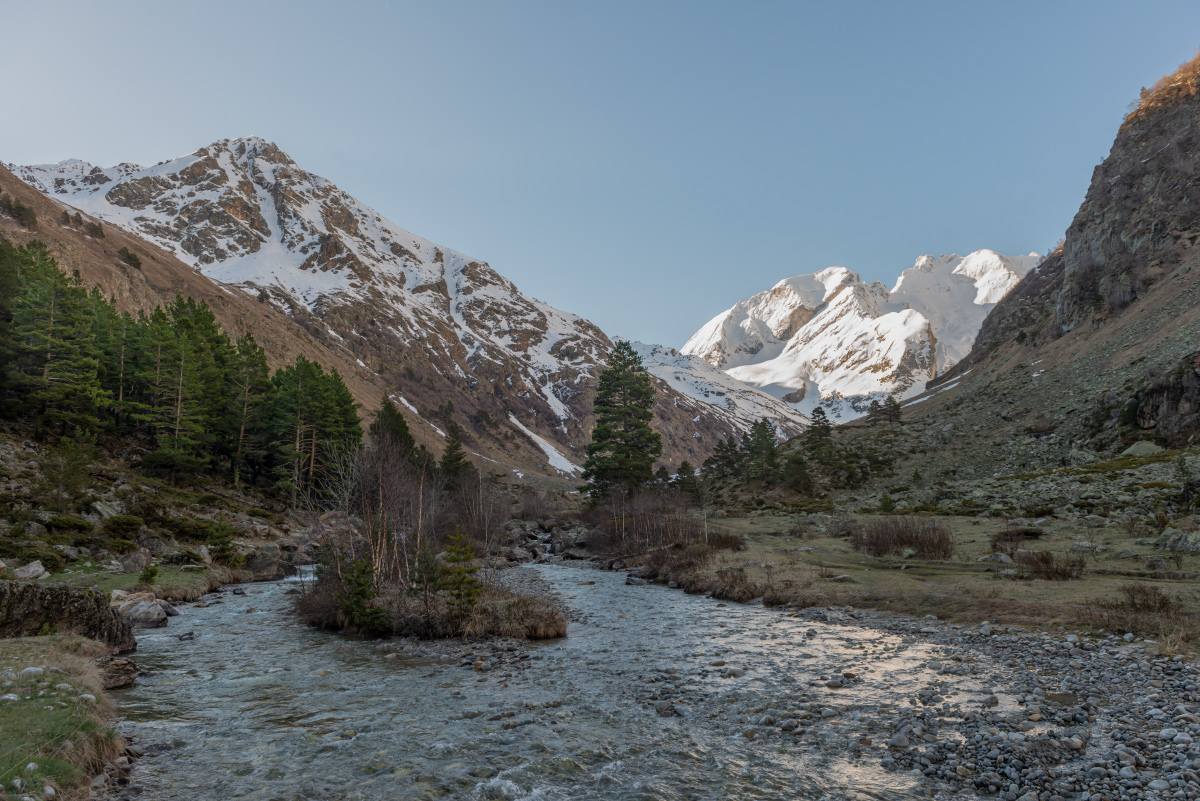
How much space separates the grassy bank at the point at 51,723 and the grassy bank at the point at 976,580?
67.7 feet

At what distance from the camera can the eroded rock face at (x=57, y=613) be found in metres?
14.7

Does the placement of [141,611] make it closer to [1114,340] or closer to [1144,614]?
[1144,614]

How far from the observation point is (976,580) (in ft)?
74.7

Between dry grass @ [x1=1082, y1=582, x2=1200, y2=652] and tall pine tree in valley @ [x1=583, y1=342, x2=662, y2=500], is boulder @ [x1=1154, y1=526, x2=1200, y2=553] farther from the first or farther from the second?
tall pine tree in valley @ [x1=583, y1=342, x2=662, y2=500]

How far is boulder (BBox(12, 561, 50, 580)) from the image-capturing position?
23.3 metres

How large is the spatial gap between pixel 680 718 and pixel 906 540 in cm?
2720

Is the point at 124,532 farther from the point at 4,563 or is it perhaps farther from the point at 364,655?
the point at 364,655

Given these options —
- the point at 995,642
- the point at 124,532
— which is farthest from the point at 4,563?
the point at 995,642

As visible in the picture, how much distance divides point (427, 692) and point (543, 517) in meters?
60.8

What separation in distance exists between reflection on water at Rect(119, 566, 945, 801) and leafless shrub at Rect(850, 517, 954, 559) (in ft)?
47.7

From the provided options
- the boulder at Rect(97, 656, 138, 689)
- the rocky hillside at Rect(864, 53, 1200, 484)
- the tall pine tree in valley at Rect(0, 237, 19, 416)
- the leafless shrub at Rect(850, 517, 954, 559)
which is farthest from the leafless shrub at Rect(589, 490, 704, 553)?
the tall pine tree in valley at Rect(0, 237, 19, 416)

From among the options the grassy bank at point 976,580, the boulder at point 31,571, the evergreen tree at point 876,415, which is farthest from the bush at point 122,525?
the evergreen tree at point 876,415

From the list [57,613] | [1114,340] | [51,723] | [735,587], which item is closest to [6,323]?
[57,613]

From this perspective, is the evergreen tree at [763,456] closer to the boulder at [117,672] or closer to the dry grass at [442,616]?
the dry grass at [442,616]
